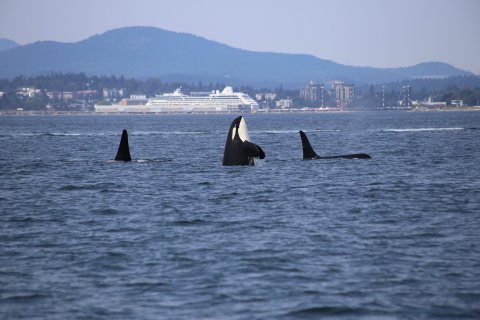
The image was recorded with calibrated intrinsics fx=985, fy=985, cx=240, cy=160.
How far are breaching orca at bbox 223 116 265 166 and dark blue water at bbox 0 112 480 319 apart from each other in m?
0.99

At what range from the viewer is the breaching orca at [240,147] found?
114 feet

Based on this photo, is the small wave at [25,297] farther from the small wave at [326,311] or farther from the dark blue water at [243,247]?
the small wave at [326,311]

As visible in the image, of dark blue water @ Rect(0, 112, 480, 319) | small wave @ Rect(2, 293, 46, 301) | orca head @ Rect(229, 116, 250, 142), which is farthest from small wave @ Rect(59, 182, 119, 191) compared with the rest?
small wave @ Rect(2, 293, 46, 301)

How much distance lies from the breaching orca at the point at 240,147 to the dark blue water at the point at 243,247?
99cm

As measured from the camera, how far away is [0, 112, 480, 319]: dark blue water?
15227 millimetres

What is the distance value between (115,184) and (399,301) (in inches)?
810

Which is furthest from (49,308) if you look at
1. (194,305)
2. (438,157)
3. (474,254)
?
(438,157)

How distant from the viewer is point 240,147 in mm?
36969

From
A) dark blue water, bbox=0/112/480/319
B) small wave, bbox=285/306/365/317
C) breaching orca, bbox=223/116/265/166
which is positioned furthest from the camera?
breaching orca, bbox=223/116/265/166

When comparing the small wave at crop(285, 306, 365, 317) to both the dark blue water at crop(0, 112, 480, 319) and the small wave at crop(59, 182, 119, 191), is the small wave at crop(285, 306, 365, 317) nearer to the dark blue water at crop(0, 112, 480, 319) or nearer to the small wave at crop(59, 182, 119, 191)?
the dark blue water at crop(0, 112, 480, 319)

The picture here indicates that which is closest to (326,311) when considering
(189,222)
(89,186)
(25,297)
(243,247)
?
(25,297)

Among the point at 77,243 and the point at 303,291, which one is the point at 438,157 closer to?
the point at 77,243

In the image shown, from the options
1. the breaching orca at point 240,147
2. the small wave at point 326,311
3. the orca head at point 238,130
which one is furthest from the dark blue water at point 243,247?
the orca head at point 238,130

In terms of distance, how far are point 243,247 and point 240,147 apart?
17.2 metres
